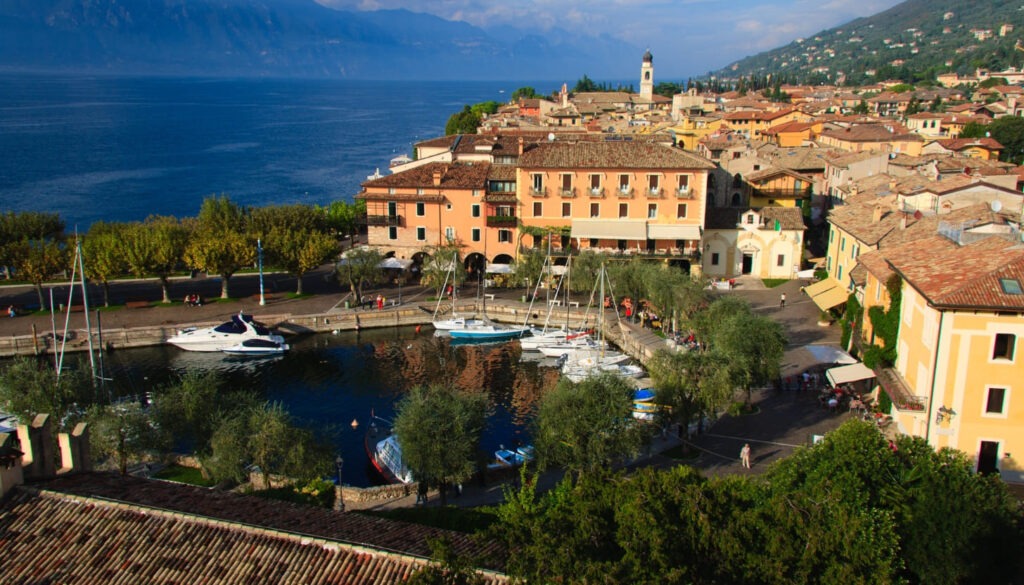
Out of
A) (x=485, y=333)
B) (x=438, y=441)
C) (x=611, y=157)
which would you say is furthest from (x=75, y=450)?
(x=611, y=157)

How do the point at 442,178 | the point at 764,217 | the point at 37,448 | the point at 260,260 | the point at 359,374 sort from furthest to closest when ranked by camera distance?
the point at 442,178 < the point at 764,217 < the point at 260,260 < the point at 359,374 < the point at 37,448

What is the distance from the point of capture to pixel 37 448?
1517 centimetres

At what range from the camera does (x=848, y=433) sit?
19484mm

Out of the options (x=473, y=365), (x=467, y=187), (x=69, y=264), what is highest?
(x=467, y=187)

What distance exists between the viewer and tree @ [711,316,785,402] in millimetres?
32062

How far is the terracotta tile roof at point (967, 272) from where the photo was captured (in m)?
23.8

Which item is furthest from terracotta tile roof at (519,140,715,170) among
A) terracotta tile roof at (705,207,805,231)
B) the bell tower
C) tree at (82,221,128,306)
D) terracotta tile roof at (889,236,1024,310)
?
the bell tower

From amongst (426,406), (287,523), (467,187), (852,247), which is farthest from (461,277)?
(287,523)

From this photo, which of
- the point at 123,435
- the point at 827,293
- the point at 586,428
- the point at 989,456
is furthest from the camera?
the point at 827,293

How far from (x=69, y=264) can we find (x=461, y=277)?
71.6 ft

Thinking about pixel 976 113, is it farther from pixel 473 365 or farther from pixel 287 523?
pixel 287 523

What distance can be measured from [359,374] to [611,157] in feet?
76.2

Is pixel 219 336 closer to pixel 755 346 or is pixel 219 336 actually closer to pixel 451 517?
pixel 755 346

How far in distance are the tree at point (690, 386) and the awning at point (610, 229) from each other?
24.1 metres
